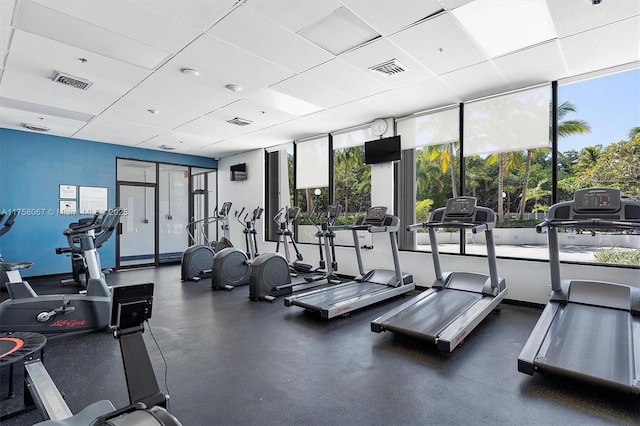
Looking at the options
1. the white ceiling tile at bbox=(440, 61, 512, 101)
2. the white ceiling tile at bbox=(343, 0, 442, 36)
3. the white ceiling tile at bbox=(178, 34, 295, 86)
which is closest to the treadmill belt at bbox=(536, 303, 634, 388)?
the white ceiling tile at bbox=(440, 61, 512, 101)

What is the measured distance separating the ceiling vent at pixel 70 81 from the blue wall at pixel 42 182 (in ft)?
11.7

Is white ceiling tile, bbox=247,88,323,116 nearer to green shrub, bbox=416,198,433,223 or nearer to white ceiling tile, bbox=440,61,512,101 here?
white ceiling tile, bbox=440,61,512,101

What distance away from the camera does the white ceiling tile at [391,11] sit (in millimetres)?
2854

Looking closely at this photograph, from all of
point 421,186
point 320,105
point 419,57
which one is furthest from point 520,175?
point 320,105

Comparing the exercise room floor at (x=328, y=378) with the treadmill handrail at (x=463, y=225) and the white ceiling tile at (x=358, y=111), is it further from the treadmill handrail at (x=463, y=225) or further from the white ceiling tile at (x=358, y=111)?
the white ceiling tile at (x=358, y=111)

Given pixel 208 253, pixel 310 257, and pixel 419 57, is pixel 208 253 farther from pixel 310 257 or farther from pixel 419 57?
pixel 419 57

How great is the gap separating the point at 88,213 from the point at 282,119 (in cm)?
509

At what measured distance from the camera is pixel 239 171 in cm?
918

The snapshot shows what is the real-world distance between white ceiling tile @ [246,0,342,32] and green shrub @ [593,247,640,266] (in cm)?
463

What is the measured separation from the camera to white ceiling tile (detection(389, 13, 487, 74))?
3.21 metres

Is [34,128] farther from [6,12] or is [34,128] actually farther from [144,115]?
[6,12]

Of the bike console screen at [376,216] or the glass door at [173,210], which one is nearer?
the bike console screen at [376,216]

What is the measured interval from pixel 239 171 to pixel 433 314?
687 cm

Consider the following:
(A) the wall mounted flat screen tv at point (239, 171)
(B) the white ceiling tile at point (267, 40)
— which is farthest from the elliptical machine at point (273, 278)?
(A) the wall mounted flat screen tv at point (239, 171)
